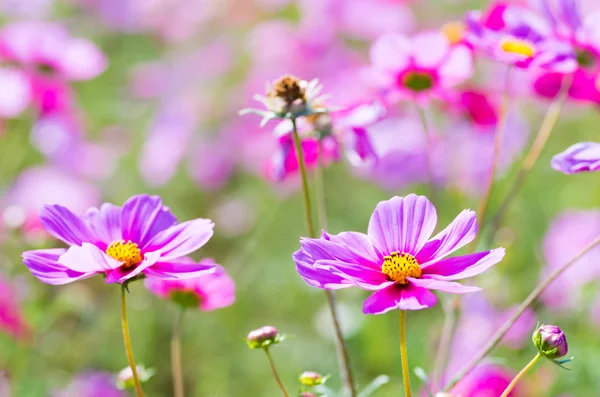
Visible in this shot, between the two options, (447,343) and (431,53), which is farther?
(431,53)

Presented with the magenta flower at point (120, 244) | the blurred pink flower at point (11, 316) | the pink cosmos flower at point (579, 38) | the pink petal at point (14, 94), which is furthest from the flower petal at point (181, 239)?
the pink petal at point (14, 94)

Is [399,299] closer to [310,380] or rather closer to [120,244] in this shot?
[310,380]

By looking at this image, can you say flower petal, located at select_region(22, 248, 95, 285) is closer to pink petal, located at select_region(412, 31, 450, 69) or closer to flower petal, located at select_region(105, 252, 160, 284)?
flower petal, located at select_region(105, 252, 160, 284)

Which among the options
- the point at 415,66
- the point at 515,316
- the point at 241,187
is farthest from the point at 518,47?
the point at 241,187

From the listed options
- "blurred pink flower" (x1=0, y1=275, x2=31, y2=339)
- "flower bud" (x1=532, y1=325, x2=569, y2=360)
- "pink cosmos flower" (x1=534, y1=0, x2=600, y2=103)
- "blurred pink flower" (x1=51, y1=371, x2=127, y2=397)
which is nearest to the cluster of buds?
"flower bud" (x1=532, y1=325, x2=569, y2=360)

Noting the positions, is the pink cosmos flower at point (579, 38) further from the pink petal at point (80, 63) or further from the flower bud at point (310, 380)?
the pink petal at point (80, 63)

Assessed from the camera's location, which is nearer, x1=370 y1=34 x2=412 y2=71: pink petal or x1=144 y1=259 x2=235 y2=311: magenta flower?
x1=144 y1=259 x2=235 y2=311: magenta flower

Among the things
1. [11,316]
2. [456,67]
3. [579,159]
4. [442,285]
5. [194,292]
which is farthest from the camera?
[11,316]
